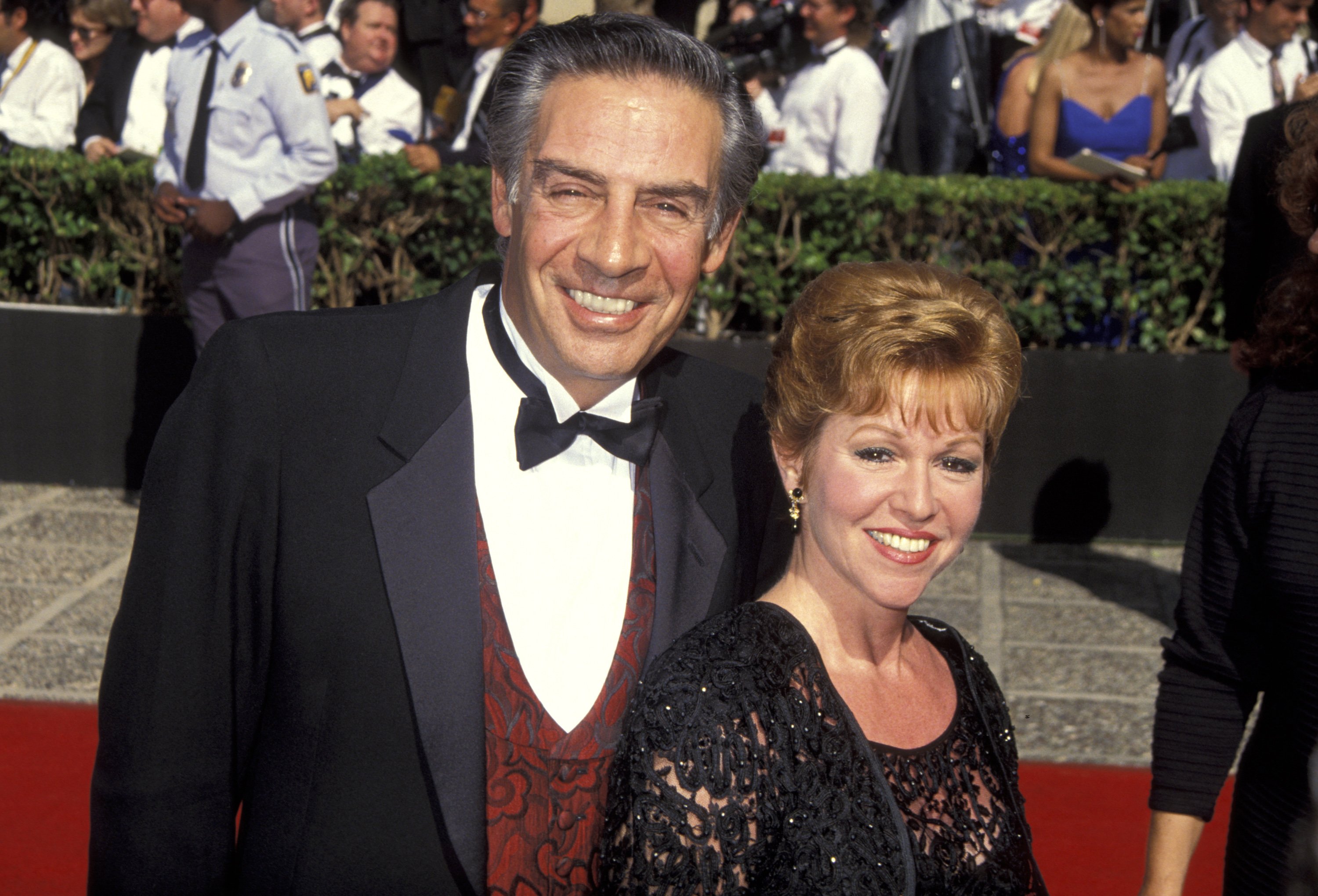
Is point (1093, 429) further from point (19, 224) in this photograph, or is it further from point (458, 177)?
point (19, 224)

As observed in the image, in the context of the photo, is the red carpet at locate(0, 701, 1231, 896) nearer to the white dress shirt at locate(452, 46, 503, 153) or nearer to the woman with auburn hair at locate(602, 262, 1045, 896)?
the woman with auburn hair at locate(602, 262, 1045, 896)

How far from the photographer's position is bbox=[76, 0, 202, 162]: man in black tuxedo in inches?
342

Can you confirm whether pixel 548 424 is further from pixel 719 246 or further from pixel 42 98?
pixel 42 98

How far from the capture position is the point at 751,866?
5.88ft

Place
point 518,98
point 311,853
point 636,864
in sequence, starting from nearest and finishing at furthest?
point 636,864
point 311,853
point 518,98

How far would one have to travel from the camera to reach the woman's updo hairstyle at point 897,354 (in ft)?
6.61

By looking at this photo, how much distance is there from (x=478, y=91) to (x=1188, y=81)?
3810mm

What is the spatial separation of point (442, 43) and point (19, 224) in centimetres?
278

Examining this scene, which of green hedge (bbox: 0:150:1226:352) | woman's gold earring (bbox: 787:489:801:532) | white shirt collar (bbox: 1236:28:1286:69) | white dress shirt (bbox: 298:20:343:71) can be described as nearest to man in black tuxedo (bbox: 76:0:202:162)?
white dress shirt (bbox: 298:20:343:71)

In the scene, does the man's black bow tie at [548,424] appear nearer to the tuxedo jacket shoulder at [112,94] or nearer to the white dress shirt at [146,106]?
the white dress shirt at [146,106]

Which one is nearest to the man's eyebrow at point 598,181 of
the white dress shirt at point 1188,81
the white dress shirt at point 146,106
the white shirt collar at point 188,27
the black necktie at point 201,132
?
the black necktie at point 201,132

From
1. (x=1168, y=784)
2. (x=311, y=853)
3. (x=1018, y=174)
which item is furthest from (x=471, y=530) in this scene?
(x=1018, y=174)

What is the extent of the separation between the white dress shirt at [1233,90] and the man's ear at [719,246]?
242 inches

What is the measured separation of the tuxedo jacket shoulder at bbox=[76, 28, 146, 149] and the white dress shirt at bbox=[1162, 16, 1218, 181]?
6008 mm
